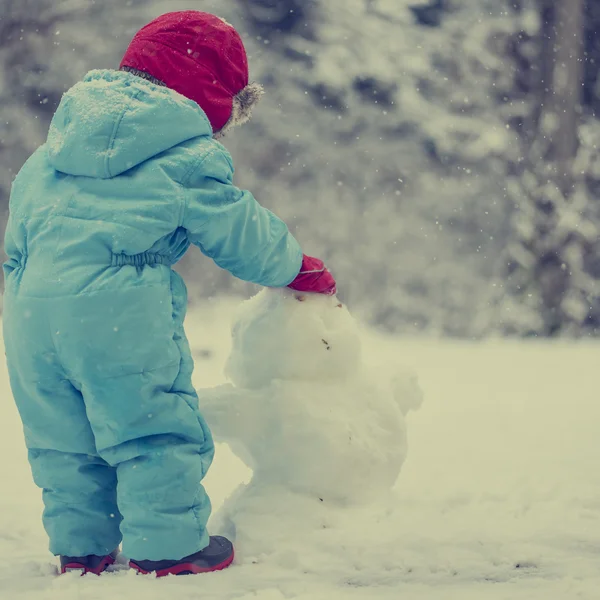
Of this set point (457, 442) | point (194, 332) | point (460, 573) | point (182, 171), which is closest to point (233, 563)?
point (460, 573)

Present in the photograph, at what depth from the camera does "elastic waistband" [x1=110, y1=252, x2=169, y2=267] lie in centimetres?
199

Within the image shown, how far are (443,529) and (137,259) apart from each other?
112 centimetres

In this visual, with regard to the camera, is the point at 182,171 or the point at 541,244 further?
the point at 541,244

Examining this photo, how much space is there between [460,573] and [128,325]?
0.98 m

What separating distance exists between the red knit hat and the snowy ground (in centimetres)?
113

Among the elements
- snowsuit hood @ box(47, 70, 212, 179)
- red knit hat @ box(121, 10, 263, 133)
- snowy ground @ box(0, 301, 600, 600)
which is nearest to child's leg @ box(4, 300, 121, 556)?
snowy ground @ box(0, 301, 600, 600)

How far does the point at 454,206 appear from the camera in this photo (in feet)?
27.7

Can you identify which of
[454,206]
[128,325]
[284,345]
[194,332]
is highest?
[128,325]

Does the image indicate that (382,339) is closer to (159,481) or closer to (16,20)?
(16,20)

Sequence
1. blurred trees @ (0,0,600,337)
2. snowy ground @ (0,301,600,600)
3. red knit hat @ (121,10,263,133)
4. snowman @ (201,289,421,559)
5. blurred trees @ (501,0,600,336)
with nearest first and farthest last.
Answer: snowy ground @ (0,301,600,600)
red knit hat @ (121,10,263,133)
snowman @ (201,289,421,559)
blurred trees @ (501,0,600,336)
blurred trees @ (0,0,600,337)

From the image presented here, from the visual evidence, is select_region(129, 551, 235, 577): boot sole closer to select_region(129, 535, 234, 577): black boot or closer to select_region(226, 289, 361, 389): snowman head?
select_region(129, 535, 234, 577): black boot

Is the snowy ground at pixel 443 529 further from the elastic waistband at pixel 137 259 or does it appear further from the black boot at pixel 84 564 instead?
the elastic waistband at pixel 137 259

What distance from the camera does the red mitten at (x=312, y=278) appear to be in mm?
2344

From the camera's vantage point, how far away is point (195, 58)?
215 cm
